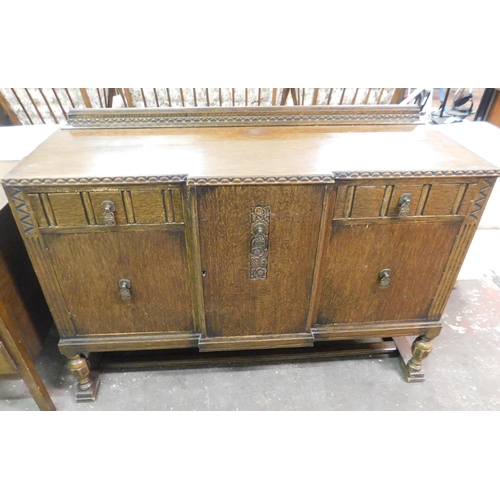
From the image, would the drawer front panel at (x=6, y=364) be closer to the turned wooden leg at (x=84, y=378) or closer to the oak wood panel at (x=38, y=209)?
the turned wooden leg at (x=84, y=378)

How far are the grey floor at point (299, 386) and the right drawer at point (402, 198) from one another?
0.76 metres

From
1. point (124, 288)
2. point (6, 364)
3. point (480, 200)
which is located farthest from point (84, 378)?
point (480, 200)

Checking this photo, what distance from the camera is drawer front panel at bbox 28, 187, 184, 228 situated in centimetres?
97

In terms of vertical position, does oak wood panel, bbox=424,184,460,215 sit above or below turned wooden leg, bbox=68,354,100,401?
above

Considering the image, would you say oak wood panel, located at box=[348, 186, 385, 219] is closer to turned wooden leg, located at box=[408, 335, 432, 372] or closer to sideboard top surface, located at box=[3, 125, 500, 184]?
sideboard top surface, located at box=[3, 125, 500, 184]

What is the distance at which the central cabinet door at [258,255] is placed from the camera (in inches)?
39.3

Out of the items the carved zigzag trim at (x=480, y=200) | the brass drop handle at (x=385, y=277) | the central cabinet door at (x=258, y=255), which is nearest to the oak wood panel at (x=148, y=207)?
the central cabinet door at (x=258, y=255)

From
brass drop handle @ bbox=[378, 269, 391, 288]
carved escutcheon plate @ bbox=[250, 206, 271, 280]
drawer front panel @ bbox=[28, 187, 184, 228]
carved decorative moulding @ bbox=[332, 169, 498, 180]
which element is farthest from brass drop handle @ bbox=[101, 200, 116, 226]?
brass drop handle @ bbox=[378, 269, 391, 288]

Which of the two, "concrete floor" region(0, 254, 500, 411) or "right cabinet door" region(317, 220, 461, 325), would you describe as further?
"concrete floor" region(0, 254, 500, 411)

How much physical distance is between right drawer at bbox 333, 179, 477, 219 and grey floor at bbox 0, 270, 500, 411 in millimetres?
758

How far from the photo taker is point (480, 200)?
1066 mm

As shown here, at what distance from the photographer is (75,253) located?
107 centimetres

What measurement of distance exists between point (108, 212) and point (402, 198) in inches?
34.0

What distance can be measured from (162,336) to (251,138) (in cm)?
79
